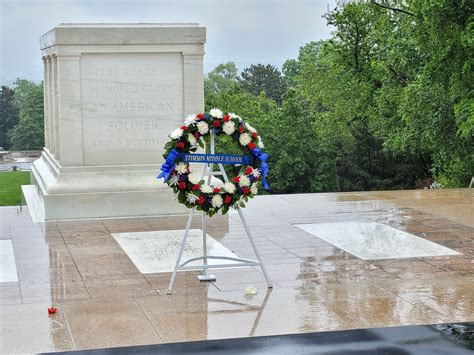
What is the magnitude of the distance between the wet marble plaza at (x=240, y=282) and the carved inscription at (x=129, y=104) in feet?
3.68

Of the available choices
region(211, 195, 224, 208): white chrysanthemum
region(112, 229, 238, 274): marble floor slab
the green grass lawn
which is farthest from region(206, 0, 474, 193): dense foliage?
the green grass lawn

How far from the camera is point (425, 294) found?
759cm

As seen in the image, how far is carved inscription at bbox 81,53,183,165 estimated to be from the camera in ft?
39.7

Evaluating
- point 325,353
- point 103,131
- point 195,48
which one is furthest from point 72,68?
point 325,353

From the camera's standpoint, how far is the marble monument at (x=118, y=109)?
39.3ft

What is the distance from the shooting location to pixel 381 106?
2997 cm

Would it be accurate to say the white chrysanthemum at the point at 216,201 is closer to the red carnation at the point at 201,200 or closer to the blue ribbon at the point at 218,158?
the red carnation at the point at 201,200

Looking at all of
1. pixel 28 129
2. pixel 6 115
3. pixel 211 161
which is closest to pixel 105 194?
pixel 211 161

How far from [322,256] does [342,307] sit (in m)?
2.22

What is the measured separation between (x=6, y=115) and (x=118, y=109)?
75784mm

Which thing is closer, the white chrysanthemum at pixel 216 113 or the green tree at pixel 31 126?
the white chrysanthemum at pixel 216 113

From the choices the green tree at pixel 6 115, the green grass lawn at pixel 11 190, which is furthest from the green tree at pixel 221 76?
the green grass lawn at pixel 11 190

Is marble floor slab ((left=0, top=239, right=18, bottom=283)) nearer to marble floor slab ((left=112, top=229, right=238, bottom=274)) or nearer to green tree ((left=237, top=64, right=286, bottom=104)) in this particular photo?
marble floor slab ((left=112, top=229, right=238, bottom=274))

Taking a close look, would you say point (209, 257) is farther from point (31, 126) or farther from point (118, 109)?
point (31, 126)
